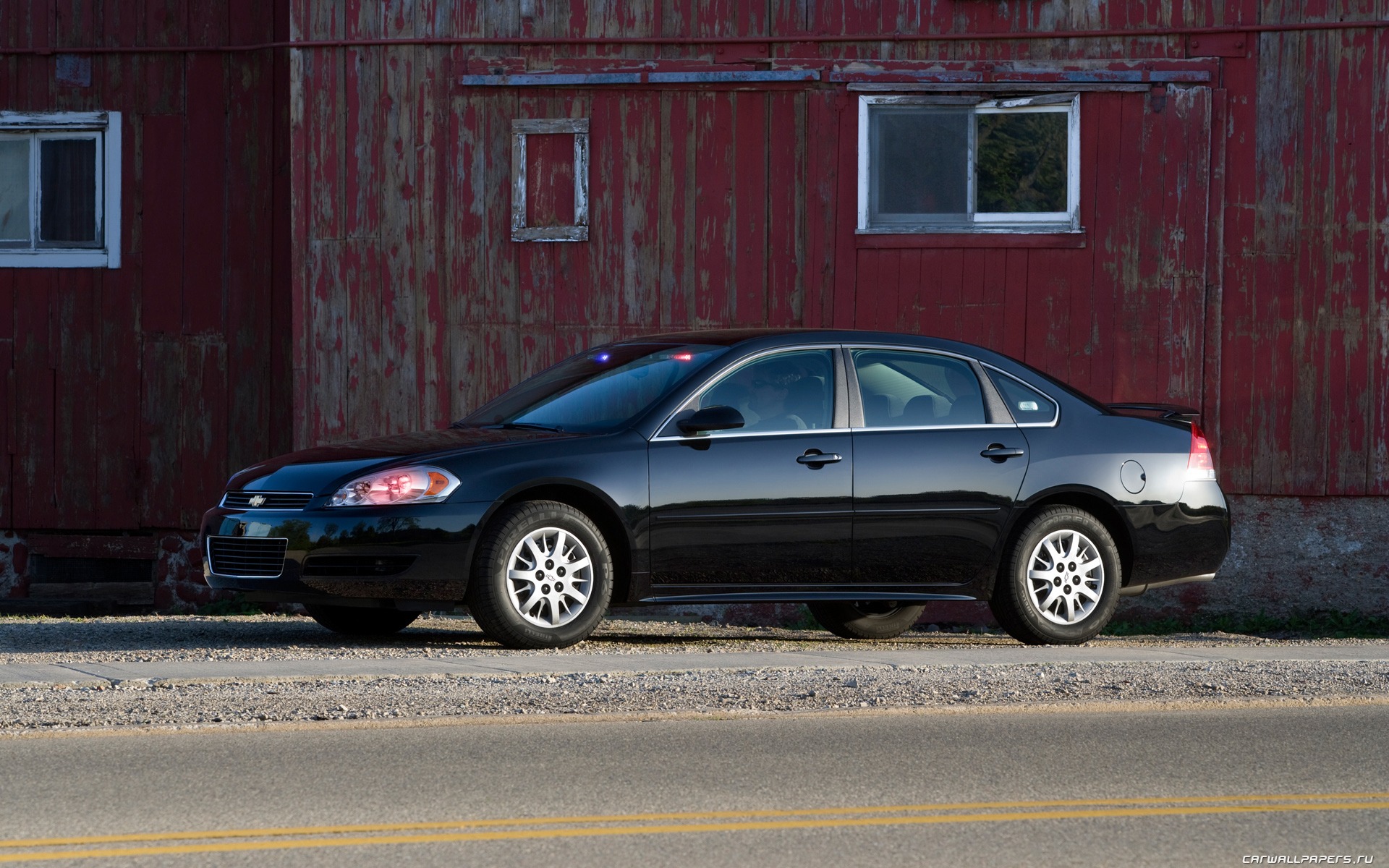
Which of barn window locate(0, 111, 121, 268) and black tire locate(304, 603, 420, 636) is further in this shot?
barn window locate(0, 111, 121, 268)

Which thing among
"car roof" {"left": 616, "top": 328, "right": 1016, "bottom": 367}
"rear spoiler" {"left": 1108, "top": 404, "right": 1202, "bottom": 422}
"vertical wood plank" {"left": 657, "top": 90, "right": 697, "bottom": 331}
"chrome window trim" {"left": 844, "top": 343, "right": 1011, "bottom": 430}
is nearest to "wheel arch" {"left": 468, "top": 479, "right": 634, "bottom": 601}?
"car roof" {"left": 616, "top": 328, "right": 1016, "bottom": 367}

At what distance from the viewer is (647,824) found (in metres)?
5.07

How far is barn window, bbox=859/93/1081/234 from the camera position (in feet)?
44.2

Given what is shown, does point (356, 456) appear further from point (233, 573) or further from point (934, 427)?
point (934, 427)

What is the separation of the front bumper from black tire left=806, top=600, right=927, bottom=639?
9.07 feet

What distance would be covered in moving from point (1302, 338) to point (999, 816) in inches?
356

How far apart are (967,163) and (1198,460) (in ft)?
14.8

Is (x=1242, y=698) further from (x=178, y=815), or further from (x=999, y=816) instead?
(x=178, y=815)

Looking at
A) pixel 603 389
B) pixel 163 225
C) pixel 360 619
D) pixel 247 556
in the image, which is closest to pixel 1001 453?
pixel 603 389

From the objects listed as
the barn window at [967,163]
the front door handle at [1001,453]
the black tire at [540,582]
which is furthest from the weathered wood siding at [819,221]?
the black tire at [540,582]

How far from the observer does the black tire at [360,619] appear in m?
9.35

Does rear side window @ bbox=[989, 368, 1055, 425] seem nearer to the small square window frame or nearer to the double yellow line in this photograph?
the double yellow line

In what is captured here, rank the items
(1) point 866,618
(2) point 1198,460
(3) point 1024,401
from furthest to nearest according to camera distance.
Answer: (1) point 866,618 → (2) point 1198,460 → (3) point 1024,401

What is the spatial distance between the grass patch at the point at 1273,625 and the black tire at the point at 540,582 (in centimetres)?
567
